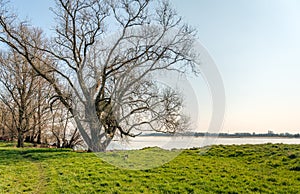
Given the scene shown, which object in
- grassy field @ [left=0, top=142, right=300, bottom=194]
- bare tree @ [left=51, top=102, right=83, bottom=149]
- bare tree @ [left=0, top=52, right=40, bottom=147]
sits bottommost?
grassy field @ [left=0, top=142, right=300, bottom=194]

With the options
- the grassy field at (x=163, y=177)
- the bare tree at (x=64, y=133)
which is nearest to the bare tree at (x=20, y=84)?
the bare tree at (x=64, y=133)

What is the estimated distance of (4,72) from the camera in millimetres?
32719

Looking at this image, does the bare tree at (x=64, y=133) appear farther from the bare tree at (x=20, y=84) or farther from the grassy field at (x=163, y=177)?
the grassy field at (x=163, y=177)

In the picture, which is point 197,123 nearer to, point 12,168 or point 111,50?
point 12,168

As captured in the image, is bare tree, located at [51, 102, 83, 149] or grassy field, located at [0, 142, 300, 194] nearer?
grassy field, located at [0, 142, 300, 194]

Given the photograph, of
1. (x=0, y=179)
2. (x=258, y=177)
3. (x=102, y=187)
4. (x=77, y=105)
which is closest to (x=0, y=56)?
(x=77, y=105)

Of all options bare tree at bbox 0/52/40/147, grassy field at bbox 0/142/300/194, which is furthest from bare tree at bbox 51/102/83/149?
grassy field at bbox 0/142/300/194

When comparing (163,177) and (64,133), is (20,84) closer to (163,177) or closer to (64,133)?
(64,133)

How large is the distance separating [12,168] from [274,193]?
12335 mm

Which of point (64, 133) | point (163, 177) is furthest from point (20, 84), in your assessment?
point (163, 177)

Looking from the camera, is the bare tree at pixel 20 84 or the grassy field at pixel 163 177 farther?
the bare tree at pixel 20 84

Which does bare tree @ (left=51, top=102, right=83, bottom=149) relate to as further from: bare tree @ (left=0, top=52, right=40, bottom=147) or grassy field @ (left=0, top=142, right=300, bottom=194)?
grassy field @ (left=0, top=142, right=300, bottom=194)

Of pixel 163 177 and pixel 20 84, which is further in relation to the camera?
pixel 20 84

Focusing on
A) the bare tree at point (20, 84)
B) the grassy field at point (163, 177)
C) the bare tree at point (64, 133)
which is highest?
the bare tree at point (20, 84)
